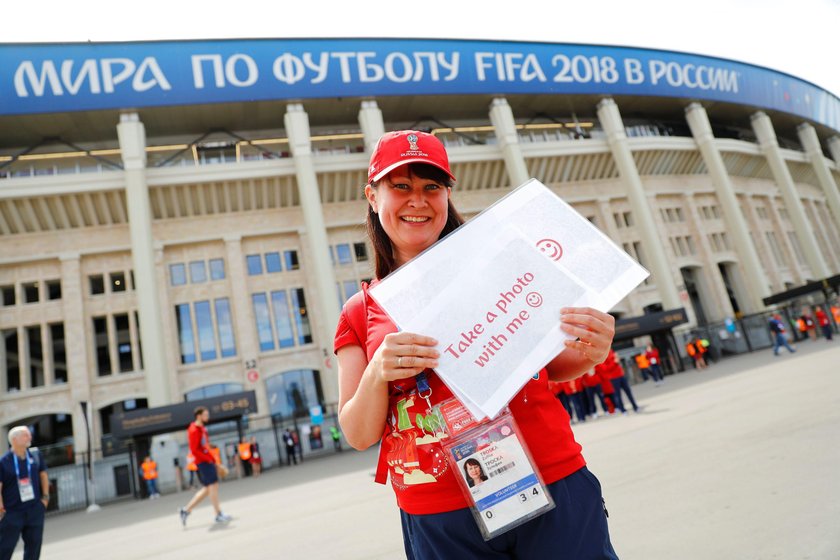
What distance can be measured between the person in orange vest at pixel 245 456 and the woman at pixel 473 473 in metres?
18.4

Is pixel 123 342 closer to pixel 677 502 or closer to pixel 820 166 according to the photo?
pixel 677 502

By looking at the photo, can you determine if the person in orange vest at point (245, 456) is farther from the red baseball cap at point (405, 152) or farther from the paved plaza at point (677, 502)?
the red baseball cap at point (405, 152)

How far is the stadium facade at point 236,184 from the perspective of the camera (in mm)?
22969

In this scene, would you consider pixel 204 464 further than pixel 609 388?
No

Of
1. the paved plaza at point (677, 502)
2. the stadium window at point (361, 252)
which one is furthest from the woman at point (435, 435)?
the paved plaza at point (677, 502)

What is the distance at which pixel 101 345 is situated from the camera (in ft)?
81.5

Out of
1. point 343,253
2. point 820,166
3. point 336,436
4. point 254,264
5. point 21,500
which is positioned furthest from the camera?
point 820,166

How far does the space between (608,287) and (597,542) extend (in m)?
0.65

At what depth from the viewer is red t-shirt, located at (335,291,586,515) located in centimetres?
118

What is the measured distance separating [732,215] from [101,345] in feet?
137

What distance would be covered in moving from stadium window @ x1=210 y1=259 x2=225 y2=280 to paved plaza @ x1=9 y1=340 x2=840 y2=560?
58.8 ft

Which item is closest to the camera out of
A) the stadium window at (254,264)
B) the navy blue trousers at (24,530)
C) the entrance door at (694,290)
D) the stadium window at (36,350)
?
the navy blue trousers at (24,530)

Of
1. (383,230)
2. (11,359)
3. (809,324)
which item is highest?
(11,359)

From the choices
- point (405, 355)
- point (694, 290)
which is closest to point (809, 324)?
point (694, 290)
